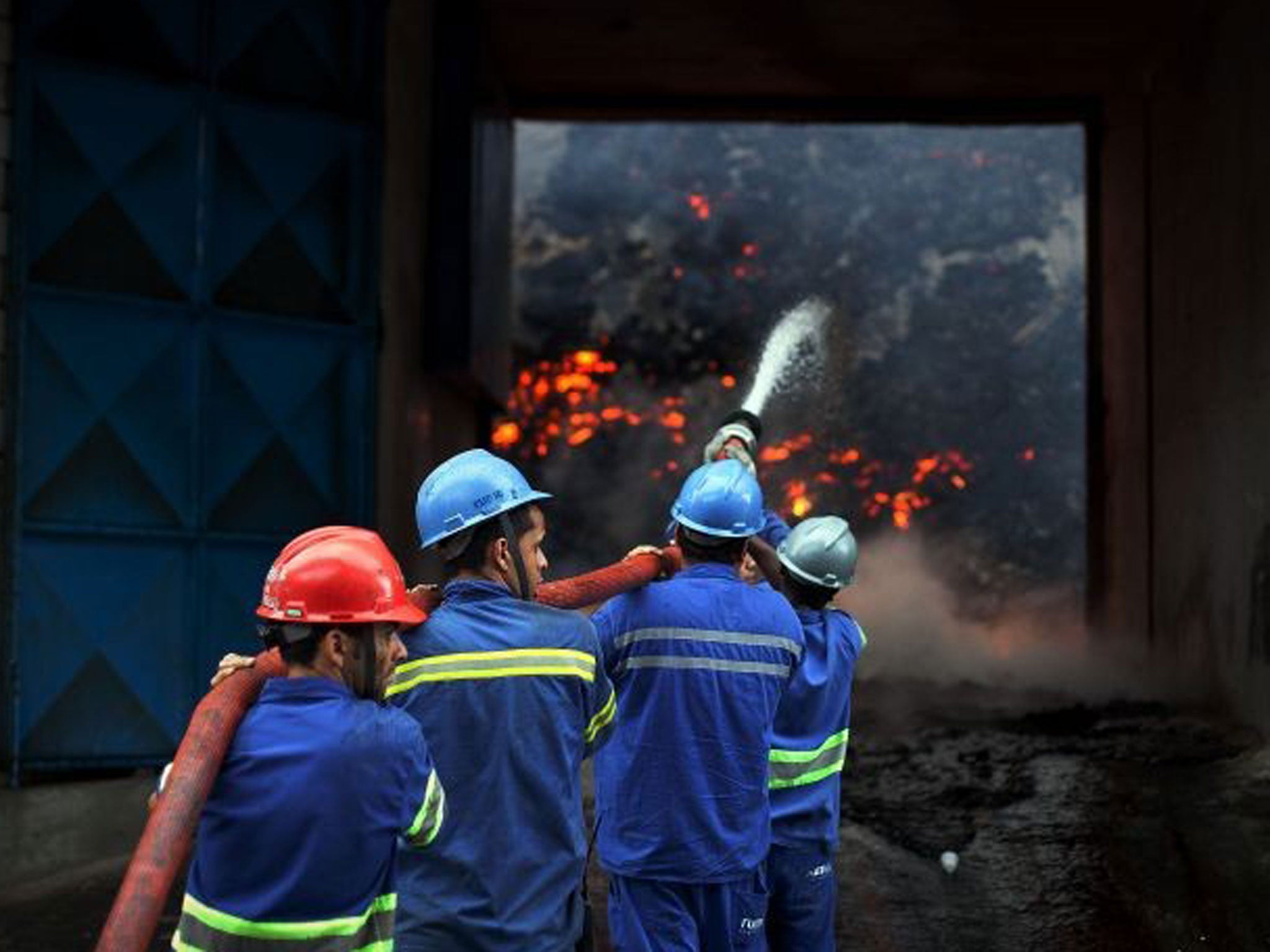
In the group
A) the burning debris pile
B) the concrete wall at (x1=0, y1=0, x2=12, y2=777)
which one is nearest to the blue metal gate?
the concrete wall at (x1=0, y1=0, x2=12, y2=777)

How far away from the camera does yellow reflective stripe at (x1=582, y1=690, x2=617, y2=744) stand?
3.58m

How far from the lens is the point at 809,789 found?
16.2 ft

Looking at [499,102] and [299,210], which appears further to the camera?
[499,102]

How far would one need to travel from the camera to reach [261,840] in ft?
9.11

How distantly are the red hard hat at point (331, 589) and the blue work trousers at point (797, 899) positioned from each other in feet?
7.50

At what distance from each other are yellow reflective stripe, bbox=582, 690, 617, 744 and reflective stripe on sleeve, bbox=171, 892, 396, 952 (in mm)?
836

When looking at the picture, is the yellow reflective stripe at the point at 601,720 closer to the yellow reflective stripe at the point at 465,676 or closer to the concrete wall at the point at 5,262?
the yellow reflective stripe at the point at 465,676

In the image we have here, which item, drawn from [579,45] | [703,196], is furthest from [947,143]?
[579,45]

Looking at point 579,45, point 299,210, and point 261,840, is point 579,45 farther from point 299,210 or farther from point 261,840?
point 261,840

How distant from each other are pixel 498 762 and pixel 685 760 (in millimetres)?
1094

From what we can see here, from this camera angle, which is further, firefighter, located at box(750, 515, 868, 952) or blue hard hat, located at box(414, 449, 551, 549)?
firefighter, located at box(750, 515, 868, 952)

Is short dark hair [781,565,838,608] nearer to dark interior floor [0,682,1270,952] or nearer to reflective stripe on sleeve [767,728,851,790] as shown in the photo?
reflective stripe on sleeve [767,728,851,790]

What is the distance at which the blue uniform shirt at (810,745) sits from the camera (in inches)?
193

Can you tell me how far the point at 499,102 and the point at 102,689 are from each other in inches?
243
